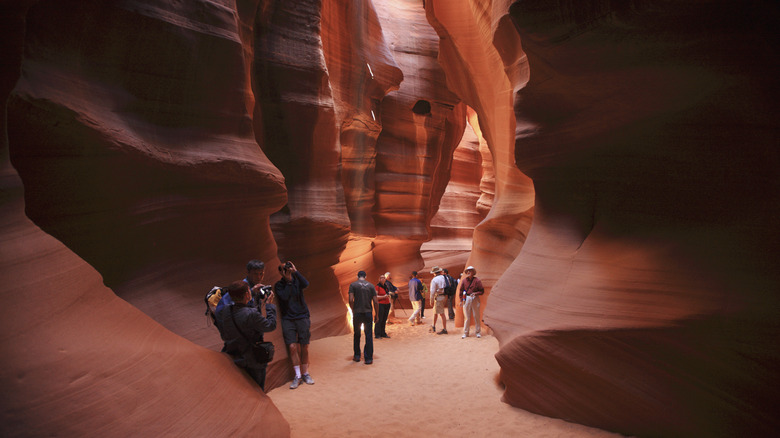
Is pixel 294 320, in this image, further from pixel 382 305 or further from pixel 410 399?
pixel 382 305

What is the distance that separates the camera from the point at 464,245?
22.5m

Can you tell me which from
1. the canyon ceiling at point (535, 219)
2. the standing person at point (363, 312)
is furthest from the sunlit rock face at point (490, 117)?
the standing person at point (363, 312)

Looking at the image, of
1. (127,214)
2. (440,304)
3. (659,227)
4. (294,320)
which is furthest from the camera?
(440,304)

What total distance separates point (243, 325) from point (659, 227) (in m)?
4.14

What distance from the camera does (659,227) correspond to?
476cm

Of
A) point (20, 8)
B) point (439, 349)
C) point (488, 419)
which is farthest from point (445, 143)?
point (20, 8)

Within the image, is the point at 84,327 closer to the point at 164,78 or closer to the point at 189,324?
the point at 189,324

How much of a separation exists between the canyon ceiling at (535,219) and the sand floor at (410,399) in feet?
1.47

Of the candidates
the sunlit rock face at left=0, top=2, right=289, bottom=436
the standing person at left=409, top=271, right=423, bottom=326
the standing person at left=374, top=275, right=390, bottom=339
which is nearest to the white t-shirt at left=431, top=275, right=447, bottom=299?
the standing person at left=409, top=271, right=423, bottom=326

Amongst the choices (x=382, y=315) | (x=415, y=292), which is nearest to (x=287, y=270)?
(x=382, y=315)

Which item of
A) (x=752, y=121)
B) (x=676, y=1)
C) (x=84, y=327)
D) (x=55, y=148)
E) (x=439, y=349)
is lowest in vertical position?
(x=439, y=349)

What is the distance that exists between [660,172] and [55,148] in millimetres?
6120

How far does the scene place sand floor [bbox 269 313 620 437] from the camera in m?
4.91

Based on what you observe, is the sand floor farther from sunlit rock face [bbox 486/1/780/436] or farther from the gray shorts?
the gray shorts
